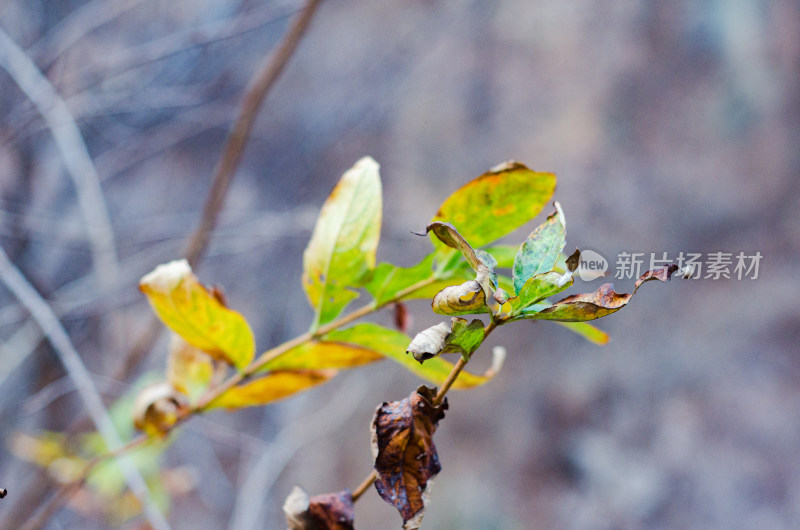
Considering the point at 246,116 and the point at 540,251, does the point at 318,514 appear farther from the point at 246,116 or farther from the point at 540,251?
Result: the point at 246,116

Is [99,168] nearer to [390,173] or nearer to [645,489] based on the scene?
[390,173]

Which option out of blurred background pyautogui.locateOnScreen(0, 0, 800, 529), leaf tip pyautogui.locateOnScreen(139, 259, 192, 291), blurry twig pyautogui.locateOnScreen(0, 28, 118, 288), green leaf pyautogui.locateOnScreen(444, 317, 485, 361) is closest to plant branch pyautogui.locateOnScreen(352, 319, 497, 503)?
green leaf pyautogui.locateOnScreen(444, 317, 485, 361)

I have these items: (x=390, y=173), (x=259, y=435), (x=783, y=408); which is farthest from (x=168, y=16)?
(x=783, y=408)

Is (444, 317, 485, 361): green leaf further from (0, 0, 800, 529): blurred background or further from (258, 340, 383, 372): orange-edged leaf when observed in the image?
(0, 0, 800, 529): blurred background

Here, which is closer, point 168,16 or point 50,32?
point 50,32

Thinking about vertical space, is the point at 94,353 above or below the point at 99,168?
below

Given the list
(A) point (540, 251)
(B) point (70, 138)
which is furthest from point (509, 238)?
(A) point (540, 251)

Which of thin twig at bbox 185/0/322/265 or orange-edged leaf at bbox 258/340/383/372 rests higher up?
thin twig at bbox 185/0/322/265
